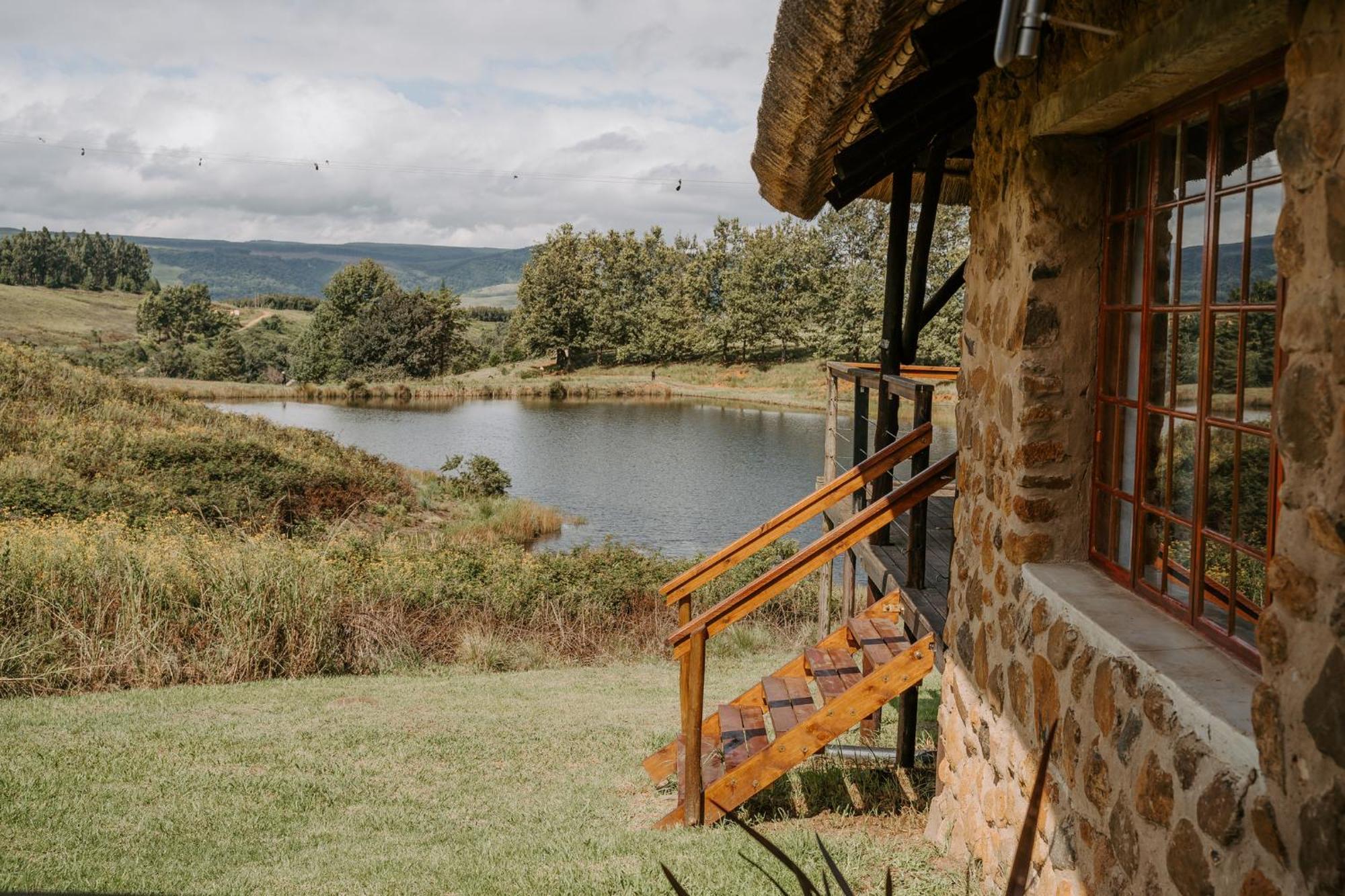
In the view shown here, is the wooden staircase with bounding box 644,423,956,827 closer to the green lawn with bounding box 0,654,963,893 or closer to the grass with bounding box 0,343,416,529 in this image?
the green lawn with bounding box 0,654,963,893

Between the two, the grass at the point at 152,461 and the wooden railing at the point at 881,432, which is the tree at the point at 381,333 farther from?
the wooden railing at the point at 881,432

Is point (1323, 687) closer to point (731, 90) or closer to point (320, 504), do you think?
point (320, 504)

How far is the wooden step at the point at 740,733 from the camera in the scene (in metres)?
4.44

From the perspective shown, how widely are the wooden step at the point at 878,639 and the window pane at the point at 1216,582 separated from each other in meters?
2.05

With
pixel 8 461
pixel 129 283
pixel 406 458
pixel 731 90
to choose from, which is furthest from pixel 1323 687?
pixel 129 283

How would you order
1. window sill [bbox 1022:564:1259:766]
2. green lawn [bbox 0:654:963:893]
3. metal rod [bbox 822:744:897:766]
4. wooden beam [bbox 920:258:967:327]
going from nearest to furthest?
window sill [bbox 1022:564:1259:766] → green lawn [bbox 0:654:963:893] → metal rod [bbox 822:744:897:766] → wooden beam [bbox 920:258:967:327]

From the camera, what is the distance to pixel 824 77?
3188mm

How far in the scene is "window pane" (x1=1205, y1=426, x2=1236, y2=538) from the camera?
2.24 meters

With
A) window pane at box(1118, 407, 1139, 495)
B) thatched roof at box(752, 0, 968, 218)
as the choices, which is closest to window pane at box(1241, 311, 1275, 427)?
window pane at box(1118, 407, 1139, 495)

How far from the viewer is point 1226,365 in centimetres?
224

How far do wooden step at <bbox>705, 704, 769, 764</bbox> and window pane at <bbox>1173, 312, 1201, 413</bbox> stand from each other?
2.40 m

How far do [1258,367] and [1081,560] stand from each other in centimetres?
104

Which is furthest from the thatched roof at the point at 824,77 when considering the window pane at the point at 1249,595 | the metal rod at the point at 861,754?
the metal rod at the point at 861,754

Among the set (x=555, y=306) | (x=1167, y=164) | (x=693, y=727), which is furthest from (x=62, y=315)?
(x=1167, y=164)
